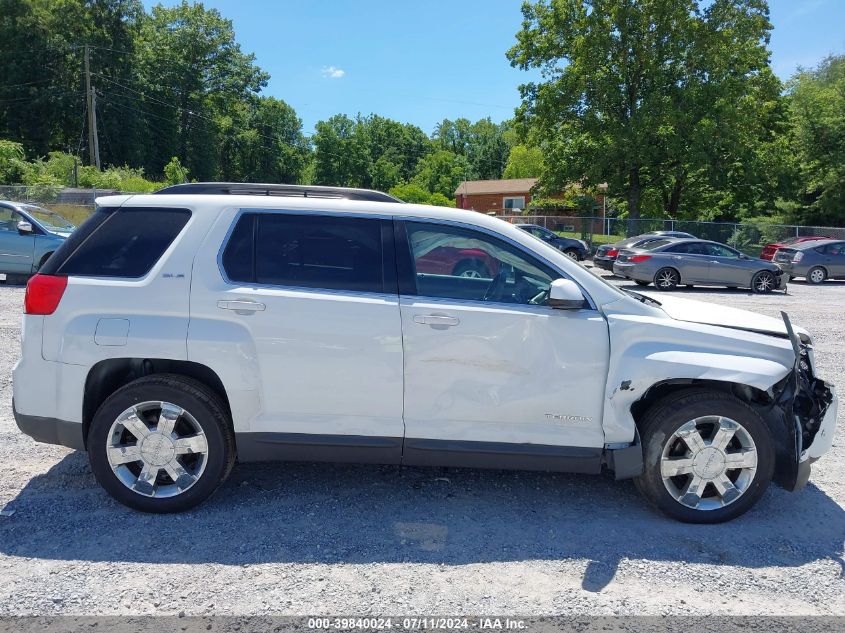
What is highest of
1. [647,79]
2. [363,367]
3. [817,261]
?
[647,79]

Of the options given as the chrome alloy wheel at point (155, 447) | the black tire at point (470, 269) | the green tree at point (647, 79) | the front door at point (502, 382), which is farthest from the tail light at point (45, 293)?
the green tree at point (647, 79)

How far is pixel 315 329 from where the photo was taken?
379 cm

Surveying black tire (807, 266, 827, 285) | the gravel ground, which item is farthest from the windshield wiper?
black tire (807, 266, 827, 285)

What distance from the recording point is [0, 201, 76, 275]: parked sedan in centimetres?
1307

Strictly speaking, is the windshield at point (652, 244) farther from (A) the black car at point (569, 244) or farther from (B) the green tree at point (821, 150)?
(B) the green tree at point (821, 150)

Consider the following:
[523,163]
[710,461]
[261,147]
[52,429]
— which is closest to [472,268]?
[710,461]

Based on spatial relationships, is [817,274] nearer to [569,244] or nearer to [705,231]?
[569,244]

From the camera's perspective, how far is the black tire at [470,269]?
4.11m

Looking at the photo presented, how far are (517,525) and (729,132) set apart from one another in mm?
32814

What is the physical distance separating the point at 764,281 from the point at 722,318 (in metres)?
16.4

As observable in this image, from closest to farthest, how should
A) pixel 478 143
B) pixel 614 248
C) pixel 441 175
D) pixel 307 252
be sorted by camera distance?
pixel 307 252
pixel 614 248
pixel 441 175
pixel 478 143

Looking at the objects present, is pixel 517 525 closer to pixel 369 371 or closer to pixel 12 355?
pixel 369 371

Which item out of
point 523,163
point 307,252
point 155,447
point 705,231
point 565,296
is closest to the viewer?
point 565,296

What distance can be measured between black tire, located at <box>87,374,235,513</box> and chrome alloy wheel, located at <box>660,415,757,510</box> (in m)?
2.58
